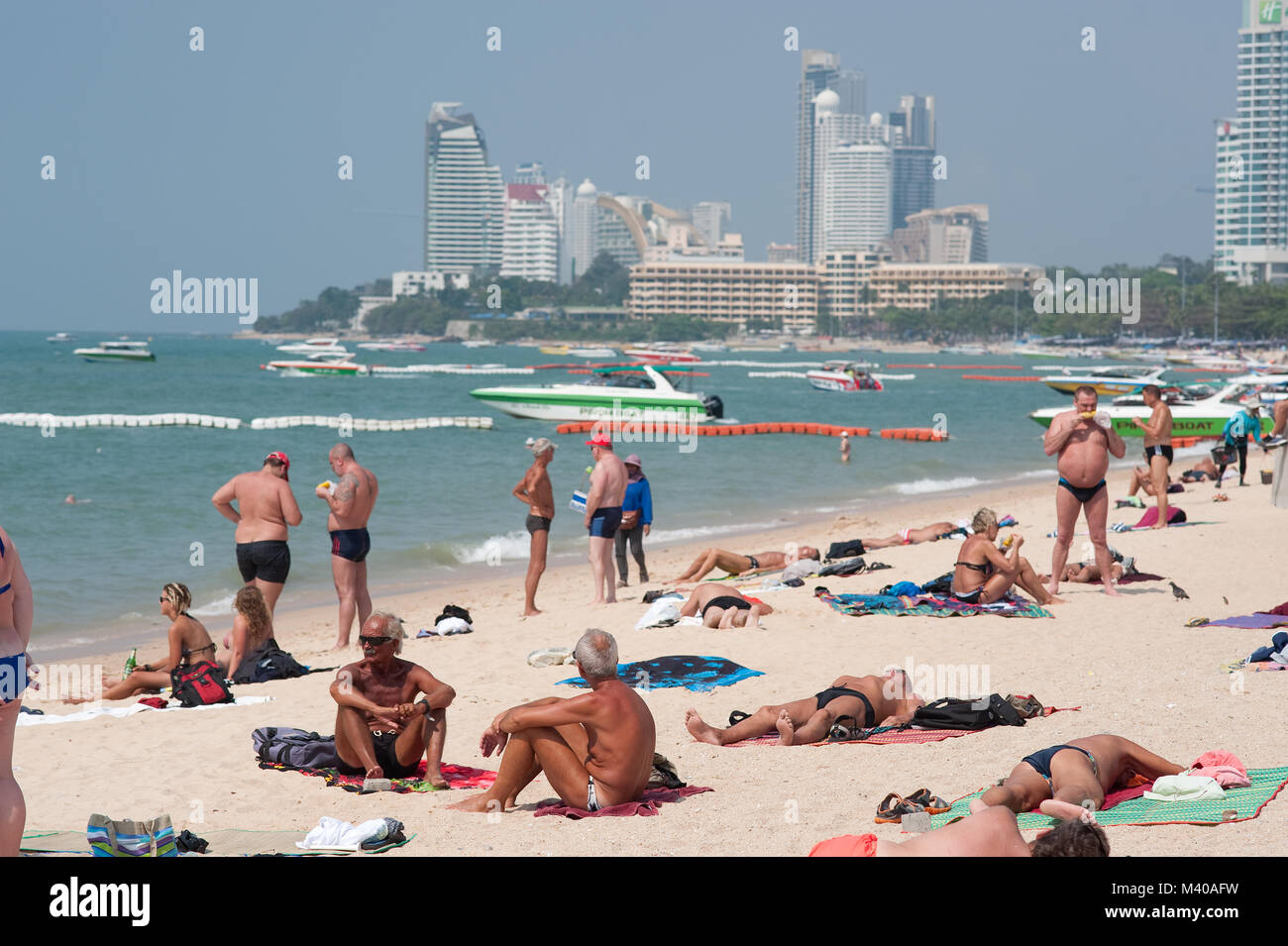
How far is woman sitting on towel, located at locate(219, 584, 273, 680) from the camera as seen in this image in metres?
9.28

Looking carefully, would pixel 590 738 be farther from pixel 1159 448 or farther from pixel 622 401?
pixel 622 401

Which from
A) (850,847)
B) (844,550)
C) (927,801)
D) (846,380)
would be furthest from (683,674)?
(846,380)

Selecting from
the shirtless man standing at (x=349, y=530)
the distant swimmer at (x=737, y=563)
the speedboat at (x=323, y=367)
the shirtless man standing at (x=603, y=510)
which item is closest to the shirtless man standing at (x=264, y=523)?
the shirtless man standing at (x=349, y=530)

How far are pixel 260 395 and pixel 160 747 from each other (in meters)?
58.4

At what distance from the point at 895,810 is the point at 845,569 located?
7.42 meters

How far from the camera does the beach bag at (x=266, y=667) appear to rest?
370 inches

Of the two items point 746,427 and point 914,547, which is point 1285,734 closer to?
point 914,547

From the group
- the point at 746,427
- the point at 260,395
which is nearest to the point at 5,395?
the point at 260,395

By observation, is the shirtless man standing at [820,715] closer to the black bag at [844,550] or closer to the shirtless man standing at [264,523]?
the shirtless man standing at [264,523]

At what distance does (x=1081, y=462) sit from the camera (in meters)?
11.2

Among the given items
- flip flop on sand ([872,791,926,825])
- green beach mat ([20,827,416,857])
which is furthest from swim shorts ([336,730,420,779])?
flip flop on sand ([872,791,926,825])

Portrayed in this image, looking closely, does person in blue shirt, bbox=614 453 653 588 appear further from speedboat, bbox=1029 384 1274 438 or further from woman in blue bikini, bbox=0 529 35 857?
speedboat, bbox=1029 384 1274 438

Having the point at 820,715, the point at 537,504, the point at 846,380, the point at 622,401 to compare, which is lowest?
the point at 820,715

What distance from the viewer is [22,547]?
18062 mm
